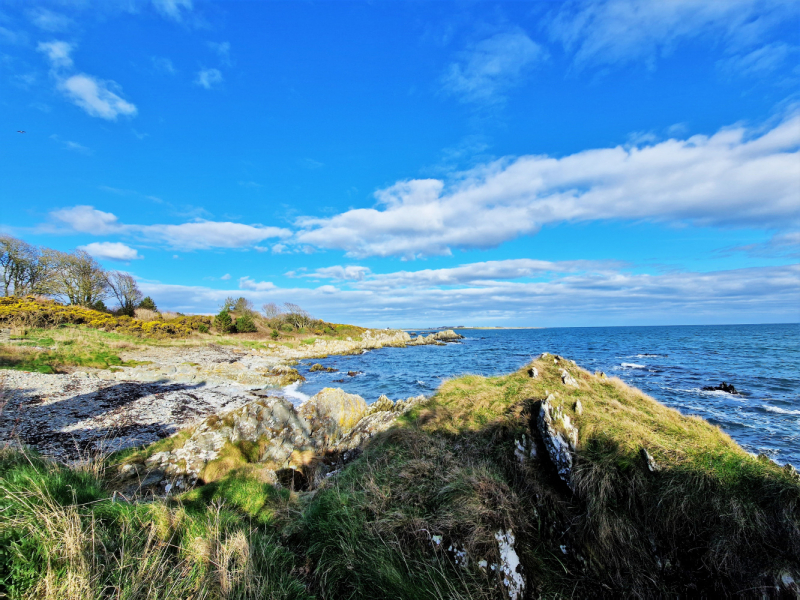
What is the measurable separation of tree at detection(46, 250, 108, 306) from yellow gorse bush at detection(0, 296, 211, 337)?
9497mm

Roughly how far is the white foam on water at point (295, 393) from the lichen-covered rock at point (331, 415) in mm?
9635

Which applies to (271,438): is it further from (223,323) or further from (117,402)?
(223,323)

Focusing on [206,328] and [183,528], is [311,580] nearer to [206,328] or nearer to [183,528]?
[183,528]

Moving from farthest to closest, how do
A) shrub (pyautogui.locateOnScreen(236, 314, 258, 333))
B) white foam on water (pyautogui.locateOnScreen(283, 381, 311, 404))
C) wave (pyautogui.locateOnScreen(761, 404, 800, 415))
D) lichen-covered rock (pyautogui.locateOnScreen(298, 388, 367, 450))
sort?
shrub (pyautogui.locateOnScreen(236, 314, 258, 333))
white foam on water (pyautogui.locateOnScreen(283, 381, 311, 404))
wave (pyautogui.locateOnScreen(761, 404, 800, 415))
lichen-covered rock (pyautogui.locateOnScreen(298, 388, 367, 450))

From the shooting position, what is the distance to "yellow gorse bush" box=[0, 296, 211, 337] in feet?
106

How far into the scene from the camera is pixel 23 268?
46.1 meters

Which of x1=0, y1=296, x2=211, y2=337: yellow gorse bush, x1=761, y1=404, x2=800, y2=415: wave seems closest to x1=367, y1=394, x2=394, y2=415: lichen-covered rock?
x1=761, y1=404, x2=800, y2=415: wave

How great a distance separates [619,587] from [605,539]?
1.66 ft

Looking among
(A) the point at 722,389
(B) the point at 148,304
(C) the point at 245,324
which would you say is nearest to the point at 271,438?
(A) the point at 722,389

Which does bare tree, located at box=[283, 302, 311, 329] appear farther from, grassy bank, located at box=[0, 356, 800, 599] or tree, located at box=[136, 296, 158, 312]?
grassy bank, located at box=[0, 356, 800, 599]

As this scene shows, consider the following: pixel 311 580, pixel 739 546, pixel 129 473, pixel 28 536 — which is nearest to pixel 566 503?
pixel 739 546

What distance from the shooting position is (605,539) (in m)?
4.48

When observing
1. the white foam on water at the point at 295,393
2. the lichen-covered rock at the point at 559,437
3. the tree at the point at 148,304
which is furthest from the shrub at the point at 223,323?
the lichen-covered rock at the point at 559,437

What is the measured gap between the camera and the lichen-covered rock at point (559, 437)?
18.6 ft
